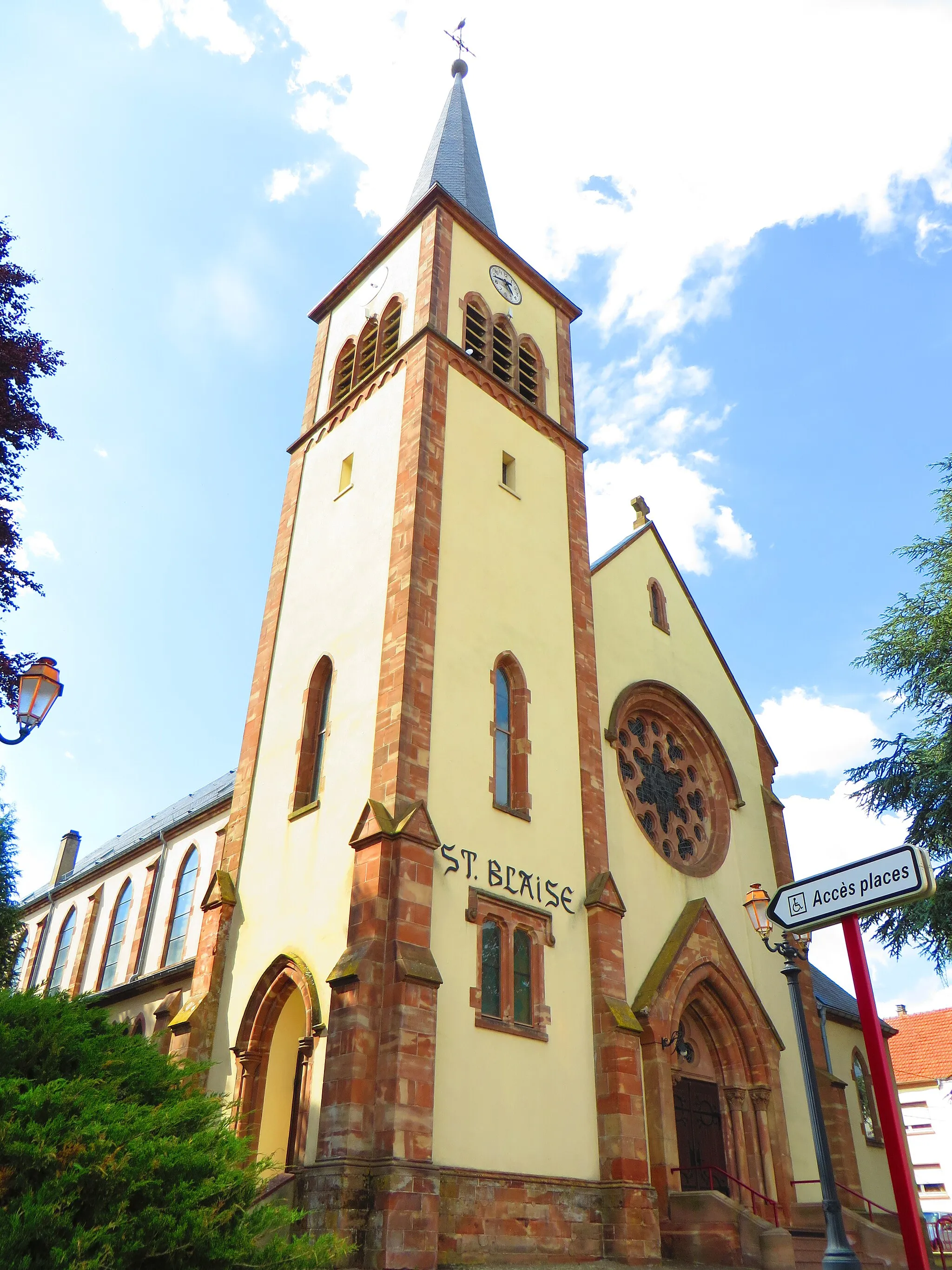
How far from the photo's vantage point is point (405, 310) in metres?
21.0

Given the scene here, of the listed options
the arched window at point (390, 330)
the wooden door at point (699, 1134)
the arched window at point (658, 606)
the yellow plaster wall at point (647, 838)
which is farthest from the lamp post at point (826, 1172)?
the arched window at point (390, 330)

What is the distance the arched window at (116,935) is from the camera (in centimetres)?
2730

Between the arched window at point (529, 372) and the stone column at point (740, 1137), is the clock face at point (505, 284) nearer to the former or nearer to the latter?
the arched window at point (529, 372)

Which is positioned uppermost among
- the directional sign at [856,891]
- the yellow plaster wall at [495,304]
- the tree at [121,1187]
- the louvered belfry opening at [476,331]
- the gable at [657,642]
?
the yellow plaster wall at [495,304]

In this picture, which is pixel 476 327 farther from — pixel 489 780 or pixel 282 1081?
pixel 282 1081

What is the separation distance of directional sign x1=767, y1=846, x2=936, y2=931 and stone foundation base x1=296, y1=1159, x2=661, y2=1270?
7.60 metres

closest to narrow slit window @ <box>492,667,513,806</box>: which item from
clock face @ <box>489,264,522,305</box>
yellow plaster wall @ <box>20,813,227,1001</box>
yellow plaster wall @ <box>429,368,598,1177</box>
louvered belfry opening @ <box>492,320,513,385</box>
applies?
yellow plaster wall @ <box>429,368,598,1177</box>

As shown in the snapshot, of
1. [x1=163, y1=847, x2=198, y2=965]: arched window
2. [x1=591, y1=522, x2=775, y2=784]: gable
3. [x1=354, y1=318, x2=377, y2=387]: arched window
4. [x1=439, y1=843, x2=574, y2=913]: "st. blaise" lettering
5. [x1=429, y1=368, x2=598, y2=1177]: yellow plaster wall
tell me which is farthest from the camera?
[x1=163, y1=847, x2=198, y2=965]: arched window

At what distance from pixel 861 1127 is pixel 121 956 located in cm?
1920

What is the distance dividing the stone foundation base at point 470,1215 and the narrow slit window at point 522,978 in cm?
202

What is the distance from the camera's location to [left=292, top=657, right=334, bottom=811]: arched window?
16109 mm

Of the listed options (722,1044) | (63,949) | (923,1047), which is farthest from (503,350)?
(923,1047)

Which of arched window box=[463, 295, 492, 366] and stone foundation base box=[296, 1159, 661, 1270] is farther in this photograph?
arched window box=[463, 295, 492, 366]

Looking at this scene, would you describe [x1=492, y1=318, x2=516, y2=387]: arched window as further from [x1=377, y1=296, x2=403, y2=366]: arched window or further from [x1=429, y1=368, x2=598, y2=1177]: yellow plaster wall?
[x1=377, y1=296, x2=403, y2=366]: arched window
